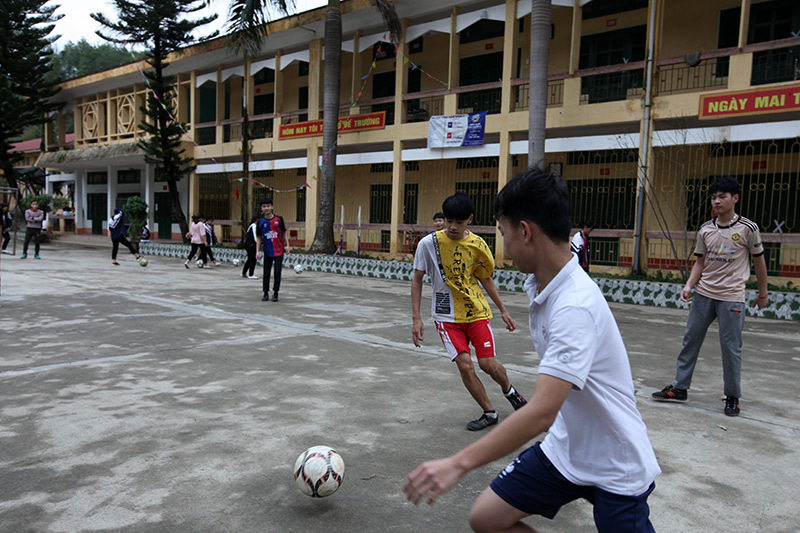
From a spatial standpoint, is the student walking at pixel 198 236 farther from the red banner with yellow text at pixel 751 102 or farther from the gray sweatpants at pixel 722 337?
the gray sweatpants at pixel 722 337

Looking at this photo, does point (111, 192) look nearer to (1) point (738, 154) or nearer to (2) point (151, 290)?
(2) point (151, 290)

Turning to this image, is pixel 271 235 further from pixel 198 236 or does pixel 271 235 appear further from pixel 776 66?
pixel 776 66

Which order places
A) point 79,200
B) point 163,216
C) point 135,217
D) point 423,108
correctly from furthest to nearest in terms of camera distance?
point 79,200
point 163,216
point 135,217
point 423,108

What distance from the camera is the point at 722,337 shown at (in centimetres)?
486

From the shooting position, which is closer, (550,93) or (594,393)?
(594,393)

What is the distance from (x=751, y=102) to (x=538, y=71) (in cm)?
439

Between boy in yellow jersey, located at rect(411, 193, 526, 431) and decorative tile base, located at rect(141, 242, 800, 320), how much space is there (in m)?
4.75

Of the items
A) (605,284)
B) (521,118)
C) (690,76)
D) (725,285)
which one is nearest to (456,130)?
(521,118)

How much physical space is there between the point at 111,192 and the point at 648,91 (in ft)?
85.7

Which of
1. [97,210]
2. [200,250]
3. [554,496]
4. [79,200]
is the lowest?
[200,250]

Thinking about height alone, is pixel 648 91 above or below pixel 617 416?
above

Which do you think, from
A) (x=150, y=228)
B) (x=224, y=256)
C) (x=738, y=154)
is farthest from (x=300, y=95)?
(x=738, y=154)

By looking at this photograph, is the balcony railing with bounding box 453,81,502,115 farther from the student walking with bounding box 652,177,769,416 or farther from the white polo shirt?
the white polo shirt

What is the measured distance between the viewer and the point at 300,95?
2445 cm
